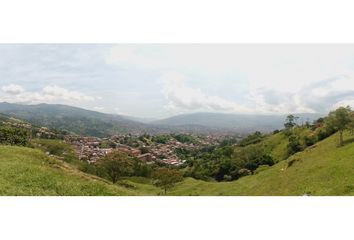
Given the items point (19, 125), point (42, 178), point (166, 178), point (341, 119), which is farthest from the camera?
point (19, 125)

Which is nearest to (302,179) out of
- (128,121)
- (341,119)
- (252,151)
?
(252,151)

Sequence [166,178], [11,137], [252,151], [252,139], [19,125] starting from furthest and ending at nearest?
[252,139] < [19,125] < [252,151] < [11,137] < [166,178]

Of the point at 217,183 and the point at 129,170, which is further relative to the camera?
the point at 129,170

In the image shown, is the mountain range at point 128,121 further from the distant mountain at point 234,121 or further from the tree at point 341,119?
the tree at point 341,119

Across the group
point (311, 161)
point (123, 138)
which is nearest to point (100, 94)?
point (123, 138)

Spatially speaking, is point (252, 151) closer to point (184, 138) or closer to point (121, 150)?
point (184, 138)

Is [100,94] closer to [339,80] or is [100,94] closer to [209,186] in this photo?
[209,186]

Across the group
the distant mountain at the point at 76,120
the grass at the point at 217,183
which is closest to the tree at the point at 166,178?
the grass at the point at 217,183

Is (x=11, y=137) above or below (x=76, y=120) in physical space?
below
